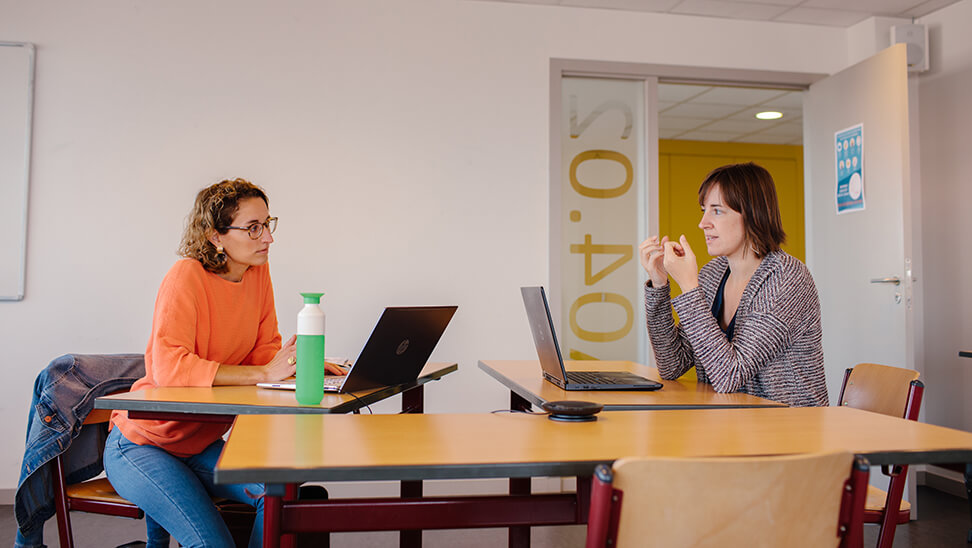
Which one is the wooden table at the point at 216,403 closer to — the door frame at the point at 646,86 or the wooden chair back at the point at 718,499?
the wooden chair back at the point at 718,499

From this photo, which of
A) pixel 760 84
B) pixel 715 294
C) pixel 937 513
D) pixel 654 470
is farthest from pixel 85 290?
pixel 937 513

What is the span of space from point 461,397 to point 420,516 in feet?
8.35

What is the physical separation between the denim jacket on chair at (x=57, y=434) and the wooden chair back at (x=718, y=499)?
156 cm

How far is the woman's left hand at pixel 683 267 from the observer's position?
2033mm

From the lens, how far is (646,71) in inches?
156

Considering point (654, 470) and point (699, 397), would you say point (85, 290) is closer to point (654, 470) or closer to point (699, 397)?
point (699, 397)

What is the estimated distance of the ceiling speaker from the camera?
12.9 feet

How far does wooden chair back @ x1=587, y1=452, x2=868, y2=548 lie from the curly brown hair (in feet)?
4.87

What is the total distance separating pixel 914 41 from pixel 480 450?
3.99 metres

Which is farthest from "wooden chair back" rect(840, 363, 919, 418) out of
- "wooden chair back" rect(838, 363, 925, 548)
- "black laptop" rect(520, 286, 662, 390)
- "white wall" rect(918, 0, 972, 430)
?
"white wall" rect(918, 0, 972, 430)

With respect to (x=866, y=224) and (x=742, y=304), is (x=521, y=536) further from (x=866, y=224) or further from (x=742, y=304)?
(x=866, y=224)

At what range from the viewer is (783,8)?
3916mm

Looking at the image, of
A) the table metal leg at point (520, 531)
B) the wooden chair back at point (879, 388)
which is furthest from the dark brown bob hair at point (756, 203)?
the table metal leg at point (520, 531)

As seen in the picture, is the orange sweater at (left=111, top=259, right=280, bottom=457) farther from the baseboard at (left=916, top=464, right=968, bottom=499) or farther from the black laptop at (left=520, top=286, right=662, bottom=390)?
the baseboard at (left=916, top=464, right=968, bottom=499)
